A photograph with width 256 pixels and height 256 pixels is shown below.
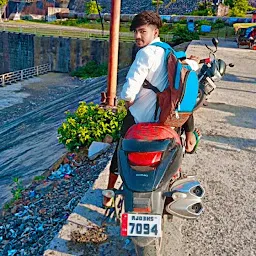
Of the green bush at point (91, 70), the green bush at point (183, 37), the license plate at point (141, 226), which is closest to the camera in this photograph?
the license plate at point (141, 226)

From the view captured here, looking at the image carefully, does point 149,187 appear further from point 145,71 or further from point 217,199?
point 217,199

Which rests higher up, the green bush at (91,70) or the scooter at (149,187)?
the scooter at (149,187)

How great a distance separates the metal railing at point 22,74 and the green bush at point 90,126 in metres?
16.6

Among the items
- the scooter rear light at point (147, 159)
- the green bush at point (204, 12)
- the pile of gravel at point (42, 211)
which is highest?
the green bush at point (204, 12)

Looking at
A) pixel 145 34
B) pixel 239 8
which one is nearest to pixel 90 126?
pixel 145 34

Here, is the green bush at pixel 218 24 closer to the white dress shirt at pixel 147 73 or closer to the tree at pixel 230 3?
the tree at pixel 230 3

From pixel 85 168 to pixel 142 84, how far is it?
2697 mm

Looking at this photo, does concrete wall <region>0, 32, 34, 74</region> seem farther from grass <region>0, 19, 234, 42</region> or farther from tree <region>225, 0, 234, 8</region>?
tree <region>225, 0, 234, 8</region>

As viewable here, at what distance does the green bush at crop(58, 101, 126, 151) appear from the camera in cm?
577

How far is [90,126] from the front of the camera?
583cm

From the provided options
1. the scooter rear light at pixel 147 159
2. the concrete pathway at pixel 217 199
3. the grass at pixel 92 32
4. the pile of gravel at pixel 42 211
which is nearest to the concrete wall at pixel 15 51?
the grass at pixel 92 32

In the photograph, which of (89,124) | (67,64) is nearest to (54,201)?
(89,124)

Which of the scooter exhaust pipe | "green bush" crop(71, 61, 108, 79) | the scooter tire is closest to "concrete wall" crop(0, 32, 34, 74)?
"green bush" crop(71, 61, 108, 79)

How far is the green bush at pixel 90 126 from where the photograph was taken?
577cm
